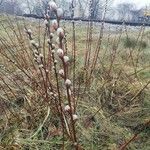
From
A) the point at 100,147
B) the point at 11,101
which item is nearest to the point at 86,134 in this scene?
the point at 100,147

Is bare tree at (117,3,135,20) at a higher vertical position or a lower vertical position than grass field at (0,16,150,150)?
lower

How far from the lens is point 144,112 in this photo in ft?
9.71

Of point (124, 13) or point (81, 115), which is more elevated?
point (81, 115)

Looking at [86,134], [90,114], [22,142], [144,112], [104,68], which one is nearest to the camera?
[22,142]

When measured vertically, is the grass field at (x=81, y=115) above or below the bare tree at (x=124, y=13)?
above

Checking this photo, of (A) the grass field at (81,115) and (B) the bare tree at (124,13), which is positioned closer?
(A) the grass field at (81,115)

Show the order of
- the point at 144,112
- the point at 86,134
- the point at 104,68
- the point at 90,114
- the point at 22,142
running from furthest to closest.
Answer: the point at 104,68
the point at 144,112
the point at 90,114
the point at 86,134
the point at 22,142

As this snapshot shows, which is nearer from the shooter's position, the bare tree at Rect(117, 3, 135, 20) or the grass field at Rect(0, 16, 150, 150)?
the grass field at Rect(0, 16, 150, 150)

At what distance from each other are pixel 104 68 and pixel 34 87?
3.70 feet

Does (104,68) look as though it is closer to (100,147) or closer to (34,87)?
(34,87)

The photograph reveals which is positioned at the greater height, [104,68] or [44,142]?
[44,142]

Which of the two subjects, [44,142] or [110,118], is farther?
[110,118]

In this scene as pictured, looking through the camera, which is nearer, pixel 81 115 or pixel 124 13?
pixel 81 115

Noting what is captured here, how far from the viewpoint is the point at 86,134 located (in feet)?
8.07
